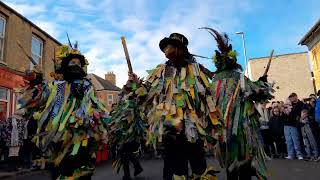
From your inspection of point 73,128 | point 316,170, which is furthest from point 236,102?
point 316,170

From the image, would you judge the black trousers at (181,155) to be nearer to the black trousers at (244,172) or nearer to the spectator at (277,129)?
the black trousers at (244,172)

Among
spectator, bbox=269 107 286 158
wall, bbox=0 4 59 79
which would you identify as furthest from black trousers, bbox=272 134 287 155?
wall, bbox=0 4 59 79

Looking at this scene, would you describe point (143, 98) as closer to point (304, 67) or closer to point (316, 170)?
point (316, 170)

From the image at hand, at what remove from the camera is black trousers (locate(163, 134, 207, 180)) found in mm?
4109

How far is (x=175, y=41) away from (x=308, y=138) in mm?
8273

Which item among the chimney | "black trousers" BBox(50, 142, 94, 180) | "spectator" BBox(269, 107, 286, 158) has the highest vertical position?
the chimney

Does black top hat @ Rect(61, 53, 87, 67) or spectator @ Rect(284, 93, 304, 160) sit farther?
spectator @ Rect(284, 93, 304, 160)

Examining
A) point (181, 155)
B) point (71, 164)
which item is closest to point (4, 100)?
point (71, 164)

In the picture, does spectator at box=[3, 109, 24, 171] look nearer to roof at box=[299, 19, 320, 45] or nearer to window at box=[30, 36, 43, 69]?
window at box=[30, 36, 43, 69]

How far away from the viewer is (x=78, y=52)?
17.2 ft

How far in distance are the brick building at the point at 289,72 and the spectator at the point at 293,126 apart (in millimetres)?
24497

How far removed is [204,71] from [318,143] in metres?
8.23

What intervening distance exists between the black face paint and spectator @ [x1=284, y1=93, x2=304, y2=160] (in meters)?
8.30

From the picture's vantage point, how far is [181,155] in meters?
4.14
